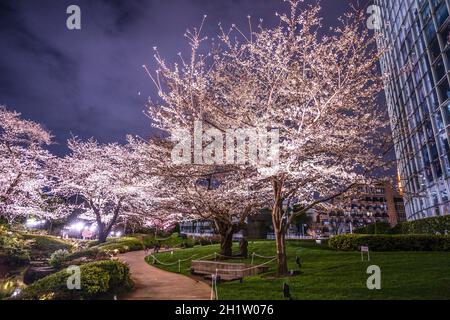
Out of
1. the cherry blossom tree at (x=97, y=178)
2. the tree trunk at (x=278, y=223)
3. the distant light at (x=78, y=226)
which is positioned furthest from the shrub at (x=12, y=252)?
the distant light at (x=78, y=226)

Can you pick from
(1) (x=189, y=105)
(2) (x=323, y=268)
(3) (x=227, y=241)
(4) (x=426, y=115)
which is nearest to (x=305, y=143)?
(1) (x=189, y=105)

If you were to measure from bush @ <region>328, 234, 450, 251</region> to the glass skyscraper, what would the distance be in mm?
2837

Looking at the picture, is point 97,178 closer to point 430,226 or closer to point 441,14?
point 430,226

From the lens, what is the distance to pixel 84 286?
8.85m

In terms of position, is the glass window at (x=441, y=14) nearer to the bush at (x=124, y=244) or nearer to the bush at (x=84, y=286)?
the bush at (x=84, y=286)

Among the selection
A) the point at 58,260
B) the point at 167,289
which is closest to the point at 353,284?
the point at 167,289

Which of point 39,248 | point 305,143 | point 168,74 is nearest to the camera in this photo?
point 305,143

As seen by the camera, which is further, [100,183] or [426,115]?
[100,183]

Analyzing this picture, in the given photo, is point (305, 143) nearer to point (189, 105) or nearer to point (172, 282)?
point (189, 105)

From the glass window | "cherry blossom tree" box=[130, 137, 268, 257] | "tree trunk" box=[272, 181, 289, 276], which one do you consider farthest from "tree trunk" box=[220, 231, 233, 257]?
the glass window

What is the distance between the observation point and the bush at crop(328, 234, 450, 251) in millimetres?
16239

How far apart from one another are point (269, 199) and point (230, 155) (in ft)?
17.2

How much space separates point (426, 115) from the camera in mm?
26062

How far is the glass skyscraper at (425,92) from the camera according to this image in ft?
74.5
